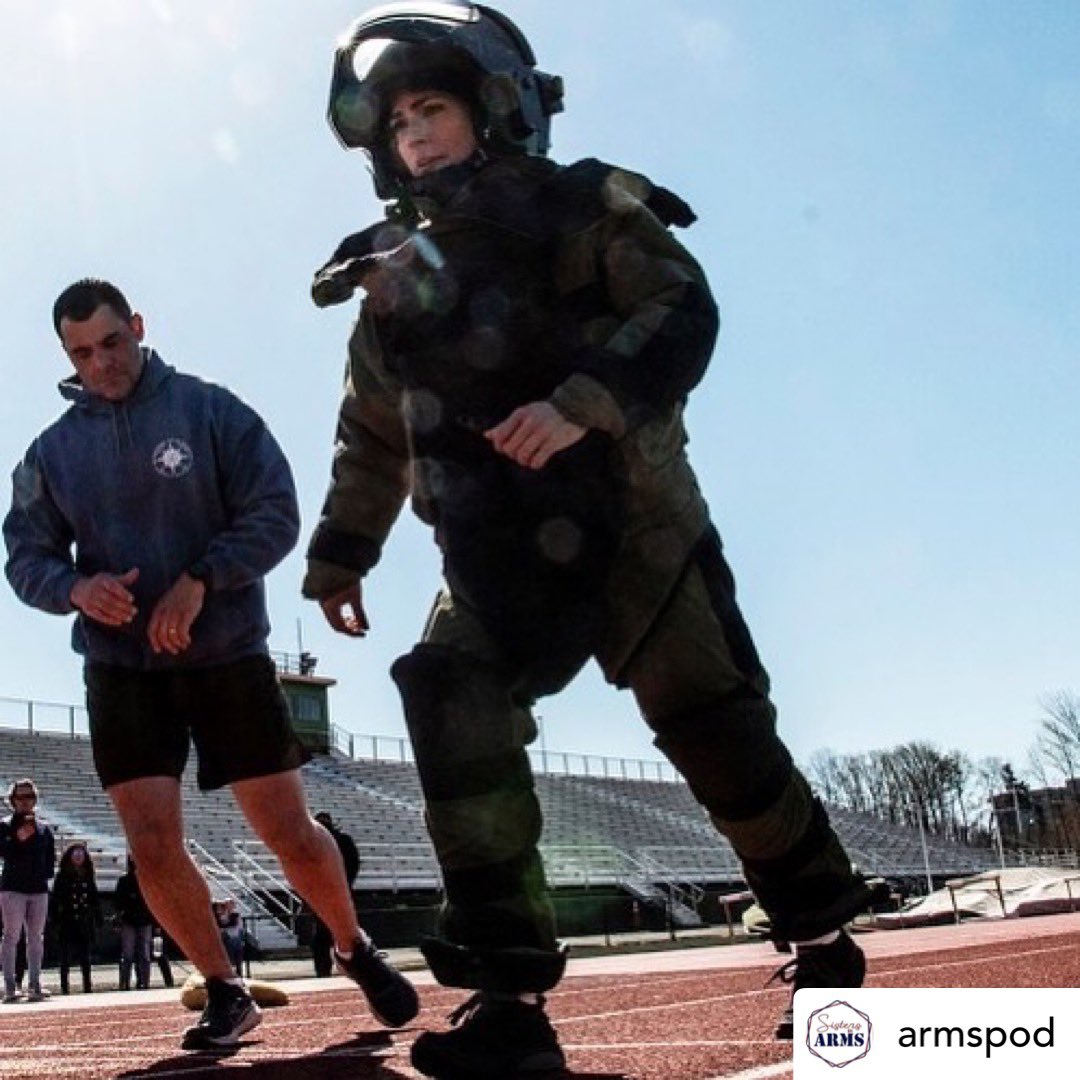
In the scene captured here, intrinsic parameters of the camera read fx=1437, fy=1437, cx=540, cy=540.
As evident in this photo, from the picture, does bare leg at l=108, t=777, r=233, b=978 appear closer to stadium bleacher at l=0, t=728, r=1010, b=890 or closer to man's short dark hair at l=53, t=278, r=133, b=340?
man's short dark hair at l=53, t=278, r=133, b=340

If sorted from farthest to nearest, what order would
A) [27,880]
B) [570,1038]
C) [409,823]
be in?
[409,823], [27,880], [570,1038]

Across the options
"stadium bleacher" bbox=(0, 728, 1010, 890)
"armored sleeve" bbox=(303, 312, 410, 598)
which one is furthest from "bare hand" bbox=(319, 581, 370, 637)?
"stadium bleacher" bbox=(0, 728, 1010, 890)

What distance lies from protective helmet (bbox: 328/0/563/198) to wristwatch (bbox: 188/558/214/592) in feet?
3.68

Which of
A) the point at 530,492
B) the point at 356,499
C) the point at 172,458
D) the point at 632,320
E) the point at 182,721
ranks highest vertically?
the point at 172,458

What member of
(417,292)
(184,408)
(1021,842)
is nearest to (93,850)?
(184,408)

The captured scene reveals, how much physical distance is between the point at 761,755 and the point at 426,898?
24.6m

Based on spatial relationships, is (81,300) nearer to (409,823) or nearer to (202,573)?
(202,573)

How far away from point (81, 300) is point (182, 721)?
1.17 m

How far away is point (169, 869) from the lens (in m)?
3.73

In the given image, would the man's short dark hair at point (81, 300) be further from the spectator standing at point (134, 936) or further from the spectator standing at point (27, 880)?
the spectator standing at point (134, 936)

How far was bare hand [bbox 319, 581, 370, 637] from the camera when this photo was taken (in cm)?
293

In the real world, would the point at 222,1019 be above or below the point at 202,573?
below

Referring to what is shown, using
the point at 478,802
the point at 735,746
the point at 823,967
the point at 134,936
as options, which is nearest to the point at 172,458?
the point at 478,802

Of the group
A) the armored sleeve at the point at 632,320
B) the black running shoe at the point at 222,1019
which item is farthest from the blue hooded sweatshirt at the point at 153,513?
the armored sleeve at the point at 632,320
